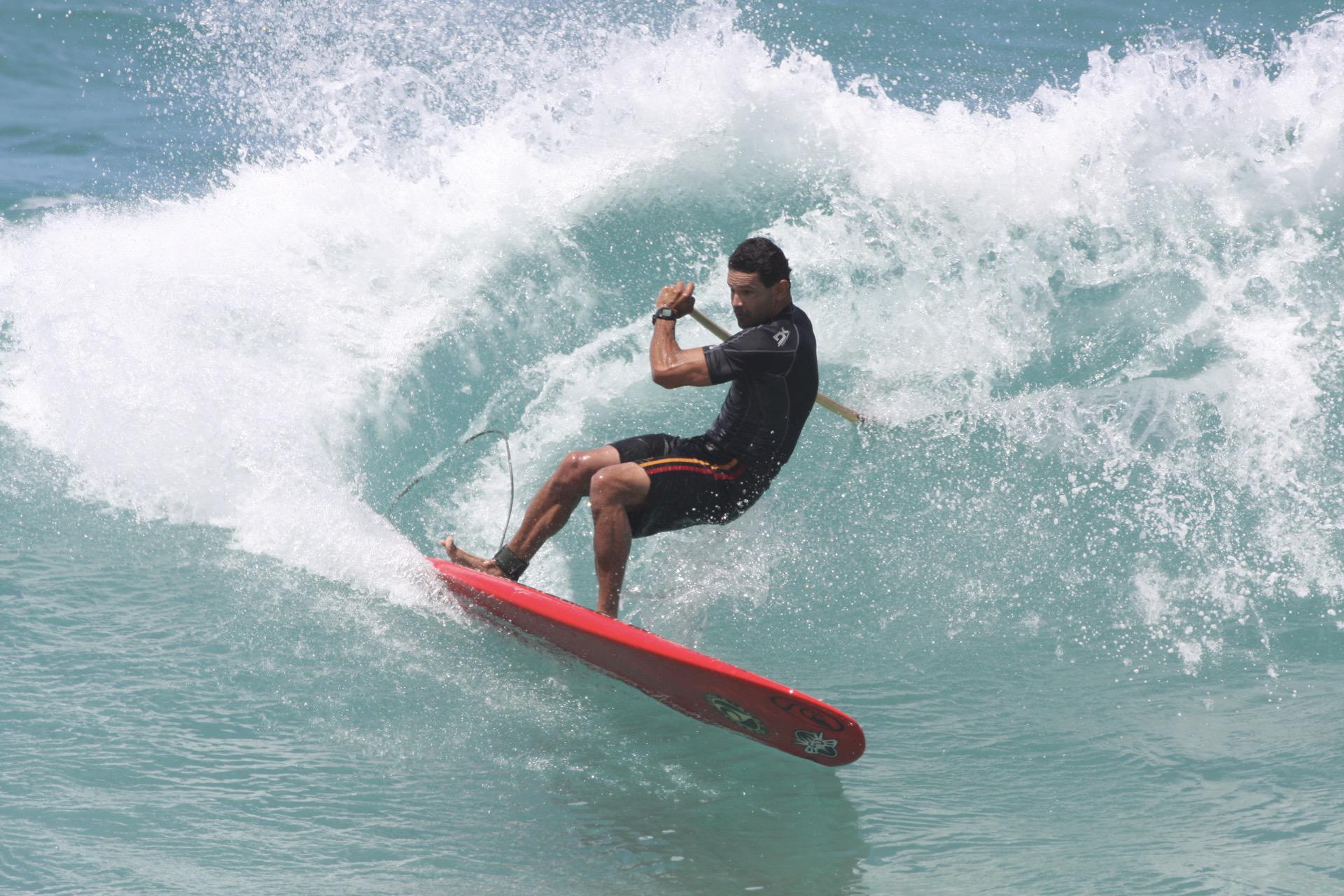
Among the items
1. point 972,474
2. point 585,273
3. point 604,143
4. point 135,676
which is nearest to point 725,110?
point 604,143

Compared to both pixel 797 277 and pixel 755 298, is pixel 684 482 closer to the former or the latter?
pixel 755 298

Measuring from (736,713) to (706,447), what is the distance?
112cm

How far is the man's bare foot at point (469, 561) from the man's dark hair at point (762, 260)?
1.69 m

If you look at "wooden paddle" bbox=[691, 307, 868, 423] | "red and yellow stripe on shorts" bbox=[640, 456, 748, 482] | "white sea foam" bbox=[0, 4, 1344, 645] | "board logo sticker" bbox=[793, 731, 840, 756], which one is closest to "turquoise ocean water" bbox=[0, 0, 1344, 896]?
"white sea foam" bbox=[0, 4, 1344, 645]

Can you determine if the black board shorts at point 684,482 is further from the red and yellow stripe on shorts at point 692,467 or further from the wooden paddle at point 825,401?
the wooden paddle at point 825,401

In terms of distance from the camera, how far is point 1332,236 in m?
8.10

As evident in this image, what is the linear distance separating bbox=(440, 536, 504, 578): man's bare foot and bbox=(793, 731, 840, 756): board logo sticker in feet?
5.07

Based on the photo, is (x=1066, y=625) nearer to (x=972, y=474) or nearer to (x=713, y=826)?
(x=972, y=474)

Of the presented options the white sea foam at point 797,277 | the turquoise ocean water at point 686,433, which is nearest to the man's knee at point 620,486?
the turquoise ocean water at point 686,433

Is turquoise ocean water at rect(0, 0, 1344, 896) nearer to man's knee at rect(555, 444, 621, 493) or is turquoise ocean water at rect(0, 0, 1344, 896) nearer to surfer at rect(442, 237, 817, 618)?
surfer at rect(442, 237, 817, 618)

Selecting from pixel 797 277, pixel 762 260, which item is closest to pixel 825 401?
pixel 762 260

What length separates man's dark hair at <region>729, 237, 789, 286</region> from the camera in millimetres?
4711

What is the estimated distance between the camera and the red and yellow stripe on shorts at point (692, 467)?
4.96 m

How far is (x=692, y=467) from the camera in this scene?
498cm
